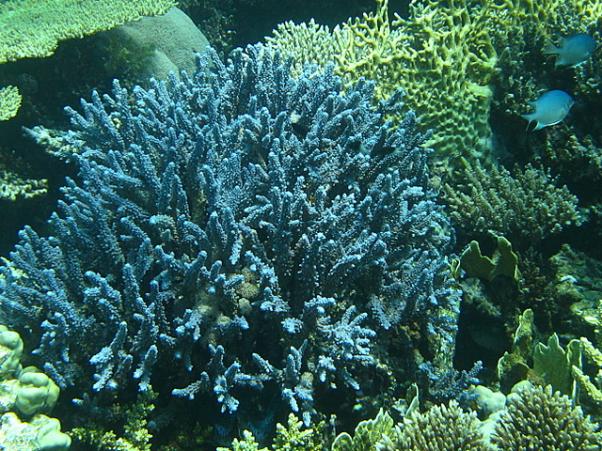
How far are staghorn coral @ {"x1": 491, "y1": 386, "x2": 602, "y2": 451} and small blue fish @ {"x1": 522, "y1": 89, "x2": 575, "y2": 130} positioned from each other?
8.09 ft

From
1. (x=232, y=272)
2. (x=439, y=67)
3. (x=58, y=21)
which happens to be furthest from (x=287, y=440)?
(x=58, y=21)

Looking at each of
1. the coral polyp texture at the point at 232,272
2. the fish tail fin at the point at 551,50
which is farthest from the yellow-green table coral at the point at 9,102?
the fish tail fin at the point at 551,50

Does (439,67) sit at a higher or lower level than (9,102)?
higher

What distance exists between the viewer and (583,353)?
122 inches

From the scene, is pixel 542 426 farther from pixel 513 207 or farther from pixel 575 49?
pixel 575 49

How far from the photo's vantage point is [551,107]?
12.9 ft

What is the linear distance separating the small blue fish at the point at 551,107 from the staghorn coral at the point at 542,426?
8.09 feet

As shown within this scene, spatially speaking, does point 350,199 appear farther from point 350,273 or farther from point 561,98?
point 561,98

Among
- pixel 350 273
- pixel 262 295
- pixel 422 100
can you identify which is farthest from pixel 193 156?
pixel 422 100

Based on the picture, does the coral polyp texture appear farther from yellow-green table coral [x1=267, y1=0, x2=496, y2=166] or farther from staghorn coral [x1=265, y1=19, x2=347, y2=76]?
staghorn coral [x1=265, y1=19, x2=347, y2=76]

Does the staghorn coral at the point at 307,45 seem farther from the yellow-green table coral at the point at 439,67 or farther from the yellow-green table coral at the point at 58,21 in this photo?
the yellow-green table coral at the point at 58,21

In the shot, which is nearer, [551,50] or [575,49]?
[575,49]

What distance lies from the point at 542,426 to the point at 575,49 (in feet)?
11.1

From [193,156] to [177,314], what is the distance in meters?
1.05
